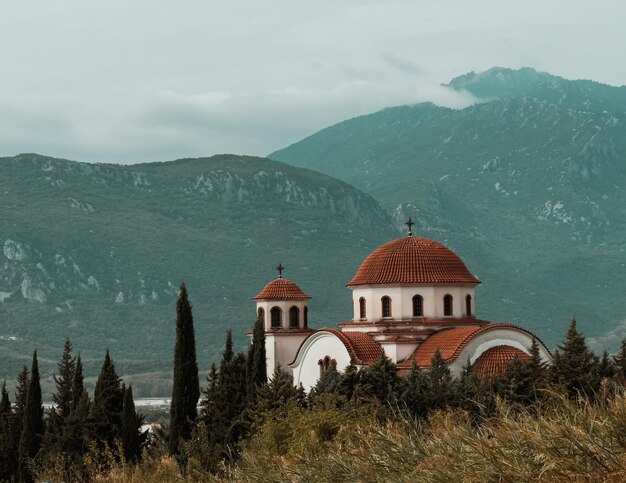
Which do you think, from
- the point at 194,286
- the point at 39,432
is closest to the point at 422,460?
the point at 39,432

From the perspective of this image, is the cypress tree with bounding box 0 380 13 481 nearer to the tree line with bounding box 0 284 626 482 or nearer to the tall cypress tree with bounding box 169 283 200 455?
the tree line with bounding box 0 284 626 482

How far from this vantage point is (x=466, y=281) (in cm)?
5144

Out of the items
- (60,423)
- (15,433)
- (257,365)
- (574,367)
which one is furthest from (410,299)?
(15,433)

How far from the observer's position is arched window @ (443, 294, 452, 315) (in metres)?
51.2

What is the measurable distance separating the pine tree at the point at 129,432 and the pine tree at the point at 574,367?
13.5 meters

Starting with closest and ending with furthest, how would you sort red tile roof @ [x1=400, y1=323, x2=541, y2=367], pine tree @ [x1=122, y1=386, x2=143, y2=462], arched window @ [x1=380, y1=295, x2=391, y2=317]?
pine tree @ [x1=122, y1=386, x2=143, y2=462] < red tile roof @ [x1=400, y1=323, x2=541, y2=367] < arched window @ [x1=380, y1=295, x2=391, y2=317]

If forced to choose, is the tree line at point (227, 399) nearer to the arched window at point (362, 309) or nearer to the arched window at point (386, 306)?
the arched window at point (386, 306)

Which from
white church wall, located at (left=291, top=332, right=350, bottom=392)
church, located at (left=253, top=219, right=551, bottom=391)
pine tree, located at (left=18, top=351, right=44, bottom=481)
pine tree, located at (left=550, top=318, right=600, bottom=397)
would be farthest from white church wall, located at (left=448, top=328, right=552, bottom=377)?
pine tree, located at (left=18, top=351, right=44, bottom=481)

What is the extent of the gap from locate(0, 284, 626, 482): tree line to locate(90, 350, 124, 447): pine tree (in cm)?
3

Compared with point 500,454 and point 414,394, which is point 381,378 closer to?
point 414,394

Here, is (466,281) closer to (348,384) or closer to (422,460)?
(348,384)

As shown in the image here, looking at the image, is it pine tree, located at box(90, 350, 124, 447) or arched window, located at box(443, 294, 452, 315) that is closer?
pine tree, located at box(90, 350, 124, 447)

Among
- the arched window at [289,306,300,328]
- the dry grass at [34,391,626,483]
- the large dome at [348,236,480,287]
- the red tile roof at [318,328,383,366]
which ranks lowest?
the dry grass at [34,391,626,483]

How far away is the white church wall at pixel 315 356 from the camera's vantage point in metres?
50.0
